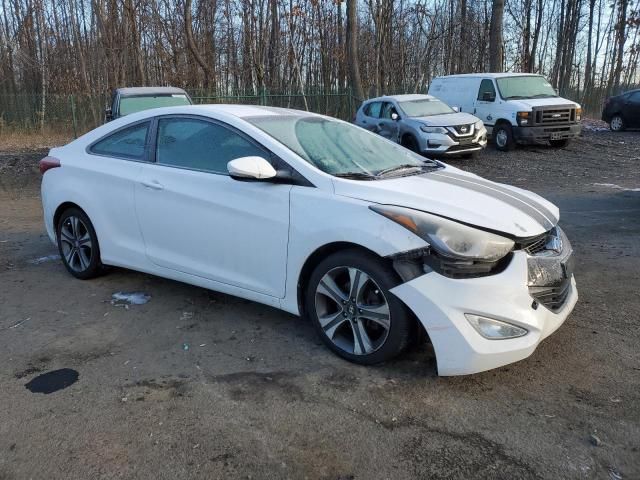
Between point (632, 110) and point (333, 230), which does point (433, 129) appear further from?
point (333, 230)

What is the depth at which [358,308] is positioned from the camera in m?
3.57

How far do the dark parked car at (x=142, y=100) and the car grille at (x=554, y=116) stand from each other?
8712 mm

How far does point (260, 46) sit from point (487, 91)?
54.0 feet

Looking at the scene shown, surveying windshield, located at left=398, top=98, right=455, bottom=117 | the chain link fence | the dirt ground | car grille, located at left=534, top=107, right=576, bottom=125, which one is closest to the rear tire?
car grille, located at left=534, top=107, right=576, bottom=125

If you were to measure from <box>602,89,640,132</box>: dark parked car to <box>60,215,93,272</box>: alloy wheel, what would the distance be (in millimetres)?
19085

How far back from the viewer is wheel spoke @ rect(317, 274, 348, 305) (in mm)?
3641

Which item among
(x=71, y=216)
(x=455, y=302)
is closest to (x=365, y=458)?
(x=455, y=302)

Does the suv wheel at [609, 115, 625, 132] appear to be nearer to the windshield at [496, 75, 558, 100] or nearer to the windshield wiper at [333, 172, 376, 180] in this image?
the windshield at [496, 75, 558, 100]

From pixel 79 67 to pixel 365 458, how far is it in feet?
94.2

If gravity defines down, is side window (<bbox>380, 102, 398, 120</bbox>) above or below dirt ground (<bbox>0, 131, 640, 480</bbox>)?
above

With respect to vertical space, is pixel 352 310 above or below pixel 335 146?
below

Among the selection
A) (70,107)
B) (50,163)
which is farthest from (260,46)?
(50,163)

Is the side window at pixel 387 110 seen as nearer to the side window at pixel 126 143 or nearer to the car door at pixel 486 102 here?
the car door at pixel 486 102

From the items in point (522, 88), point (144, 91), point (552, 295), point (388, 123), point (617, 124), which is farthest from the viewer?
point (617, 124)
